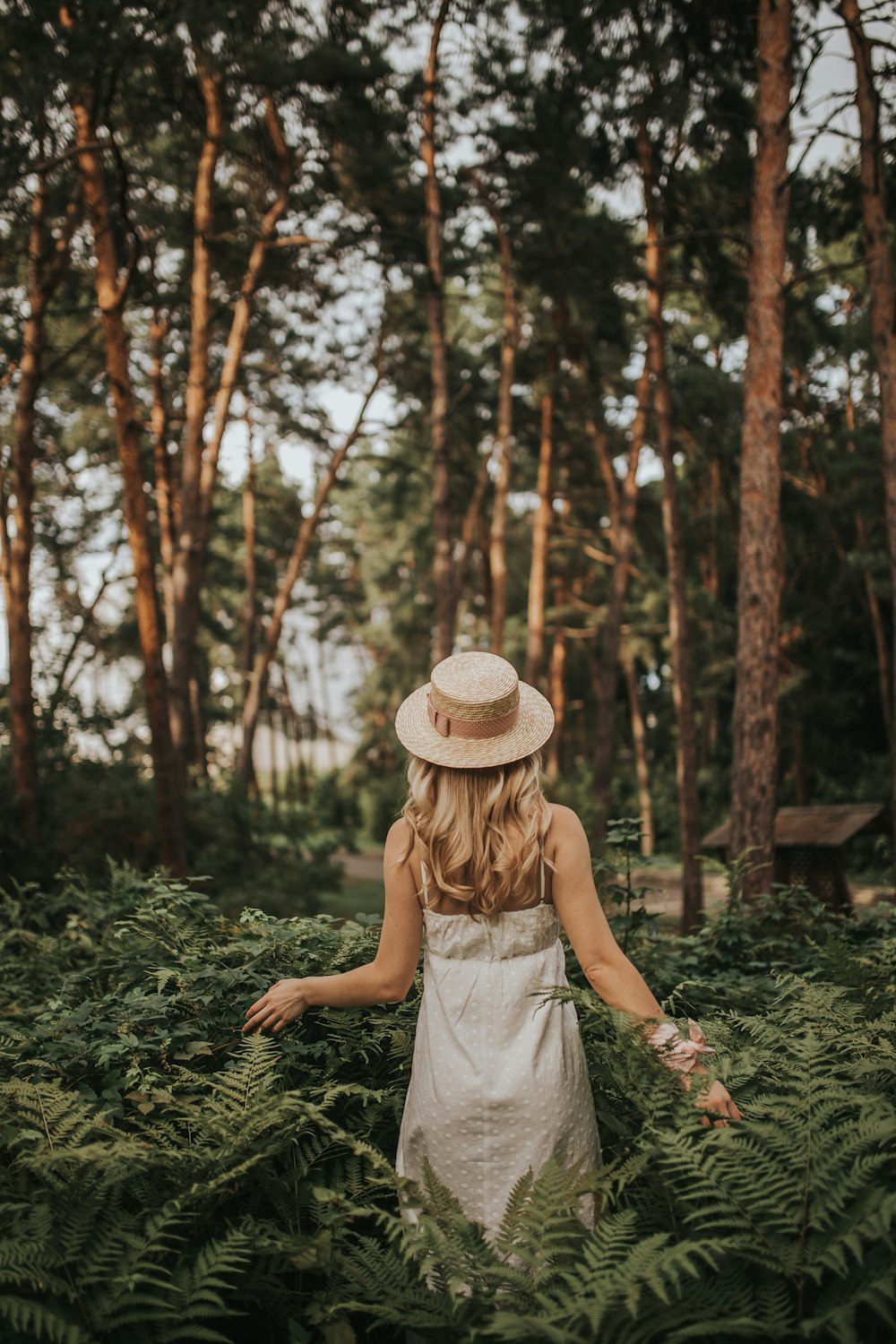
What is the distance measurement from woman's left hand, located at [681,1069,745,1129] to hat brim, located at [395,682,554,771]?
40.0 inches

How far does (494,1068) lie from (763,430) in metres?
9.10

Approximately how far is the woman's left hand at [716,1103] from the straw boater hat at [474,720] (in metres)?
1.02

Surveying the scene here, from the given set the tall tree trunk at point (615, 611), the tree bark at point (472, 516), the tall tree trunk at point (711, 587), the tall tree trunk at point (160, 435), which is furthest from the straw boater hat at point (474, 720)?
the tall tree trunk at point (711, 587)

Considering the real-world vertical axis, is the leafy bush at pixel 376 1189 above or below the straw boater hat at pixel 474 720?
below

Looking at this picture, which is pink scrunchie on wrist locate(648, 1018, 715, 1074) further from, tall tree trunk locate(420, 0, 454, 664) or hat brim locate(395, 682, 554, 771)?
tall tree trunk locate(420, 0, 454, 664)

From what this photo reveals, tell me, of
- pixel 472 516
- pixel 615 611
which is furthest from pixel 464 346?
pixel 615 611

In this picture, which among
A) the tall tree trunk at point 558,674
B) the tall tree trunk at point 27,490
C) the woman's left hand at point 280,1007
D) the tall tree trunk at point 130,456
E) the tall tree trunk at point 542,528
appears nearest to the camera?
the woman's left hand at point 280,1007

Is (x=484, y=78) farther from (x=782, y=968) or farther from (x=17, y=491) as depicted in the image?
(x=782, y=968)

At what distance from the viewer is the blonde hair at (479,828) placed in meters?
2.79

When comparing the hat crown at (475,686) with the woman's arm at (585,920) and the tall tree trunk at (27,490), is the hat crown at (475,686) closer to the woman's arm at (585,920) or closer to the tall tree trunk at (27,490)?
the woman's arm at (585,920)

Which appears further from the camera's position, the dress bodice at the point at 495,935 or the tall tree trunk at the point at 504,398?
the tall tree trunk at the point at 504,398

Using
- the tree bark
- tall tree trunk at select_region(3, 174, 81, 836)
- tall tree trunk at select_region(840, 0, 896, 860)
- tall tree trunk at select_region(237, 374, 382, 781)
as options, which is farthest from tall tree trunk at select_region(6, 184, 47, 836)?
the tree bark

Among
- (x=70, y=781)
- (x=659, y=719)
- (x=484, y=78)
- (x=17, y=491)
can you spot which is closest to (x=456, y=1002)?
(x=17, y=491)

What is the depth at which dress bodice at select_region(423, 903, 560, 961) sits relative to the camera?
2.87 meters
